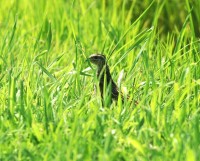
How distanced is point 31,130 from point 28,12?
3757 mm

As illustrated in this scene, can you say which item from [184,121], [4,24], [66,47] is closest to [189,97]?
[184,121]

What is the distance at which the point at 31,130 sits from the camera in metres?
4.42

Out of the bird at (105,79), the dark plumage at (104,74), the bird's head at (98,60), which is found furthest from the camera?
the bird's head at (98,60)

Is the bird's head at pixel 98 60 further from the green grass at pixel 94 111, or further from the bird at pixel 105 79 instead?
the green grass at pixel 94 111

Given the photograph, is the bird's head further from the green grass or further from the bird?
the green grass

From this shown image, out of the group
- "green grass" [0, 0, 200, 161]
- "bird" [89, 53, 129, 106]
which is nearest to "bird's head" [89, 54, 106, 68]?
"bird" [89, 53, 129, 106]

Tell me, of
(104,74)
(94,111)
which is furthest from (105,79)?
(94,111)

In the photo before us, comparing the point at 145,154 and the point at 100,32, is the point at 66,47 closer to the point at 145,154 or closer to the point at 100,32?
the point at 100,32

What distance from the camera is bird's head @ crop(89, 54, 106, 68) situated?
5535 mm

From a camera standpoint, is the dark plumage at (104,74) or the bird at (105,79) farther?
the dark plumage at (104,74)

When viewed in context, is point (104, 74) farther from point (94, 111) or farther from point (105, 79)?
point (94, 111)

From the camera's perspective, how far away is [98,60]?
5566 millimetres

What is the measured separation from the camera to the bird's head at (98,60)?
5.54 m

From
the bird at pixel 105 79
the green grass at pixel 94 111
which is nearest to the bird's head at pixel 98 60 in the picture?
the bird at pixel 105 79
